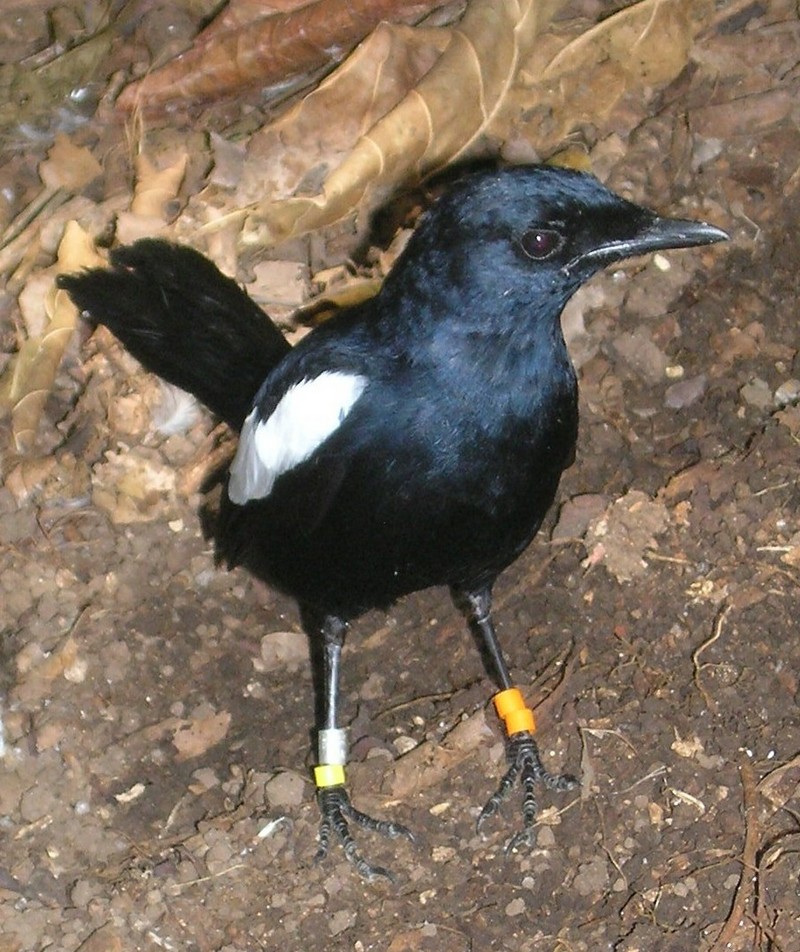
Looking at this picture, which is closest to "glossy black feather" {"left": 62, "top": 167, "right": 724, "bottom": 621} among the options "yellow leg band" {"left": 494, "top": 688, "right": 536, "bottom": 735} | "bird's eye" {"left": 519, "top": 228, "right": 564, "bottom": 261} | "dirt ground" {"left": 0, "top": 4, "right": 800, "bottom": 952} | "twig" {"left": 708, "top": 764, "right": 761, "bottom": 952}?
"bird's eye" {"left": 519, "top": 228, "right": 564, "bottom": 261}

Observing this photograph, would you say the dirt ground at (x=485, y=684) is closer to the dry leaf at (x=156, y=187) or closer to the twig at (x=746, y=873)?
the twig at (x=746, y=873)

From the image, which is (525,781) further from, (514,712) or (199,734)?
(199,734)

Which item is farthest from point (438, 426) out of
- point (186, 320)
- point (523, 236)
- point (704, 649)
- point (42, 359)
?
point (42, 359)

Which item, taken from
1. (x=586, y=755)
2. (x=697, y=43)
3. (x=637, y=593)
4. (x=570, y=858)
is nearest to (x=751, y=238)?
(x=697, y=43)

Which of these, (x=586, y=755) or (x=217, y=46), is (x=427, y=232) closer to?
(x=586, y=755)

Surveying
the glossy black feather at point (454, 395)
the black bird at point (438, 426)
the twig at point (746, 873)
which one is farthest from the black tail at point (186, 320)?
the twig at point (746, 873)

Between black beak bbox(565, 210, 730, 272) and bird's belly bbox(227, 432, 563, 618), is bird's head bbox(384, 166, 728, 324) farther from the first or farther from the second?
bird's belly bbox(227, 432, 563, 618)
